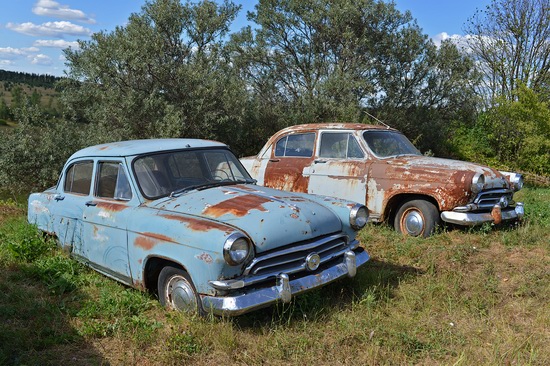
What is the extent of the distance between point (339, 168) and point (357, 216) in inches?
115

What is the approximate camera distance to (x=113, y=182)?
4.92 m

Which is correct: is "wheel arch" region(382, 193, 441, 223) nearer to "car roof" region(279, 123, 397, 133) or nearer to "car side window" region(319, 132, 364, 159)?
"car side window" region(319, 132, 364, 159)

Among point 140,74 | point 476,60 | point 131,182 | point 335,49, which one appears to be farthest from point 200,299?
point 476,60

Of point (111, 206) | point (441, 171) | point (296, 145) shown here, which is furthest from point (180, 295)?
point (296, 145)

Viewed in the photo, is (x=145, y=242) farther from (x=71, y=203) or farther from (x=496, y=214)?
(x=496, y=214)

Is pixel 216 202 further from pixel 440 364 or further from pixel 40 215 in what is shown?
pixel 40 215

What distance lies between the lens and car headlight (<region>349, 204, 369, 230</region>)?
456cm

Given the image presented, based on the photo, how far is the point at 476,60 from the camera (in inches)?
761

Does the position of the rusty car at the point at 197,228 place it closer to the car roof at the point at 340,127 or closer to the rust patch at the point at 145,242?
the rust patch at the point at 145,242

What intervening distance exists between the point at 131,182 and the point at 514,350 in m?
3.62

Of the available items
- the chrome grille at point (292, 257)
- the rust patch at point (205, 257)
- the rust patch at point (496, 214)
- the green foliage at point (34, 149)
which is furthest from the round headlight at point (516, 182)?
the green foliage at point (34, 149)

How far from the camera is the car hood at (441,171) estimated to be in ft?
21.5

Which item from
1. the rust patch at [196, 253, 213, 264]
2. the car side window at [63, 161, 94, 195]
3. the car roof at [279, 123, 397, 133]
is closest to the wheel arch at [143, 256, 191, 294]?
the rust patch at [196, 253, 213, 264]

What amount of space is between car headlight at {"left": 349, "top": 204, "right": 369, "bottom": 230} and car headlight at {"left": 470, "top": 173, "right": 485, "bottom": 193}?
8.27ft
